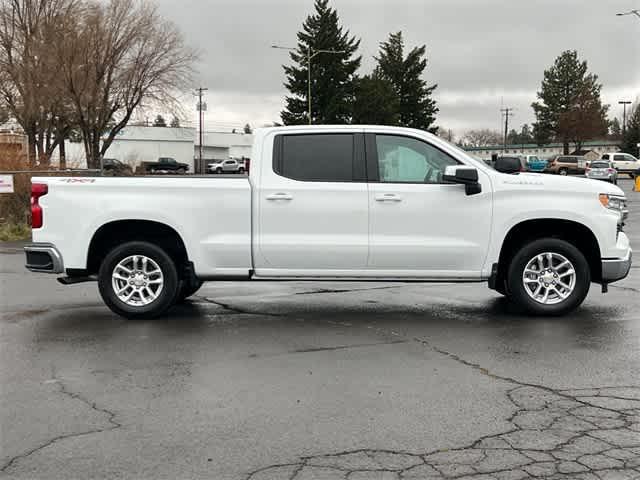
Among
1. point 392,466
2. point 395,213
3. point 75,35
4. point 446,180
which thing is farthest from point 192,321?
point 75,35

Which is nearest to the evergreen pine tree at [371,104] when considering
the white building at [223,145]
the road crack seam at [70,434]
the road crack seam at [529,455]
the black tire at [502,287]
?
the white building at [223,145]

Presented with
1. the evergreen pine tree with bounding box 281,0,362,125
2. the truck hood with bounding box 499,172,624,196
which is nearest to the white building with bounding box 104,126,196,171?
the evergreen pine tree with bounding box 281,0,362,125

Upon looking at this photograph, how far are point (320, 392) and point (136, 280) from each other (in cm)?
333

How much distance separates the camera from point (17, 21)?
43.0 metres

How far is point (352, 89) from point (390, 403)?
2910 inches

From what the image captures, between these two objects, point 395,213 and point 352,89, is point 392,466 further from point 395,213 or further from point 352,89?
point 352,89

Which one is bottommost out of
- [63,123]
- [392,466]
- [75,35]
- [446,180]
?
[392,466]

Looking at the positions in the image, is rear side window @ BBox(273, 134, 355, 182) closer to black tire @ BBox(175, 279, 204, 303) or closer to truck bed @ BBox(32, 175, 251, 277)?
truck bed @ BBox(32, 175, 251, 277)

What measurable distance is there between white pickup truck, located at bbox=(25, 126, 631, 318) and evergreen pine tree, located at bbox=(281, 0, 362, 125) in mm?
65921

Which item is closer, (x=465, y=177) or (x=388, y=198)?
(x=465, y=177)

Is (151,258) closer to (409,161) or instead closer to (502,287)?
(409,161)

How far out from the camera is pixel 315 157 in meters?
8.02

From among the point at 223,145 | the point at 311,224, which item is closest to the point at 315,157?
the point at 311,224

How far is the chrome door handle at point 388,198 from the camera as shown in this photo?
7773 millimetres
